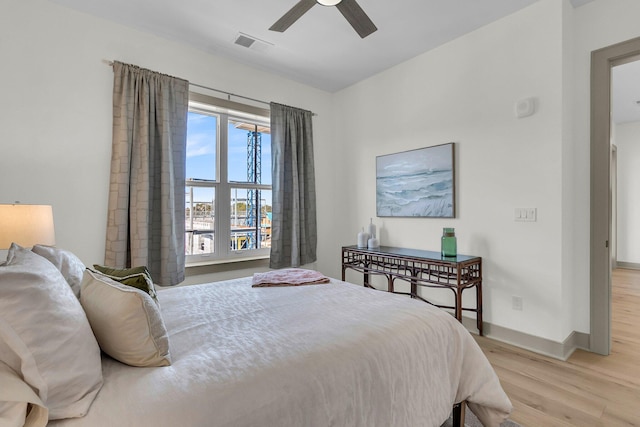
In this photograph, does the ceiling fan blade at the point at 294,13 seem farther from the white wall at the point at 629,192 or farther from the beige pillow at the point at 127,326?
the white wall at the point at 629,192

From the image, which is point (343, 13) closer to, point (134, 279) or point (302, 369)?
point (134, 279)

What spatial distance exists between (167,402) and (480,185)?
291cm

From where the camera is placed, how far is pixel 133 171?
110 inches

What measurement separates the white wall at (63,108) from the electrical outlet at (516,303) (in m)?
3.56

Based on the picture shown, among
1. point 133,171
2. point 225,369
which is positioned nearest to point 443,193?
point 225,369

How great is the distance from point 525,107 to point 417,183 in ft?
3.81

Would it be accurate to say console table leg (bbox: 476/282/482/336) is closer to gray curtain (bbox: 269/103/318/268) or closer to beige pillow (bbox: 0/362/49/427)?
gray curtain (bbox: 269/103/318/268)

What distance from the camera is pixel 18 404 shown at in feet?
2.43

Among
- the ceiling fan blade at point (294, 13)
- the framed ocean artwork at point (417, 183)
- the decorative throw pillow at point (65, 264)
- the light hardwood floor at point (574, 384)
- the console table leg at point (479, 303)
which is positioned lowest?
the light hardwood floor at point (574, 384)

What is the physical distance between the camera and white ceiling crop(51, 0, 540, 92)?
8.38 ft

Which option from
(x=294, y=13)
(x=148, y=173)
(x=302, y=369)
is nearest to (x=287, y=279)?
(x=302, y=369)

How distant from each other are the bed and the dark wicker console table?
1121mm

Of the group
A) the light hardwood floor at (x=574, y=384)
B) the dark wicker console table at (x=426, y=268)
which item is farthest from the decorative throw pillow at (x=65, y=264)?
the dark wicker console table at (x=426, y=268)

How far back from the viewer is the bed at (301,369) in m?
0.89
